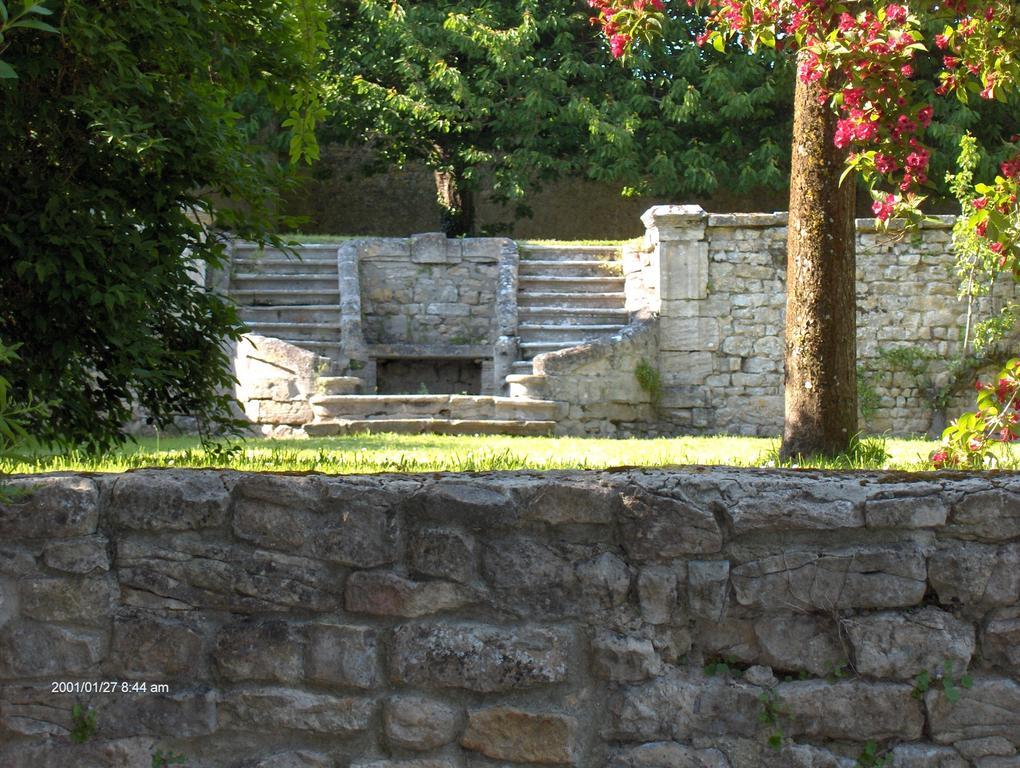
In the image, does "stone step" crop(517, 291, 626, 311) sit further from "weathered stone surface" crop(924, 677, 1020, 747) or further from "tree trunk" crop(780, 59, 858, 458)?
"weathered stone surface" crop(924, 677, 1020, 747)

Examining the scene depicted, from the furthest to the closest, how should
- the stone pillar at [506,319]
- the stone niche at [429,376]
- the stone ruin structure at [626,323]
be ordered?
the stone niche at [429,376] < the stone pillar at [506,319] < the stone ruin structure at [626,323]

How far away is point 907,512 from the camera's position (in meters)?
3.54

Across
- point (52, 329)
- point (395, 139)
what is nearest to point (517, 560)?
point (52, 329)

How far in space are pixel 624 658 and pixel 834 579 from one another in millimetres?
637

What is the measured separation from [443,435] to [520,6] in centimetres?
940

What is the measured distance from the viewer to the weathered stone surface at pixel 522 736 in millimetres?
3471

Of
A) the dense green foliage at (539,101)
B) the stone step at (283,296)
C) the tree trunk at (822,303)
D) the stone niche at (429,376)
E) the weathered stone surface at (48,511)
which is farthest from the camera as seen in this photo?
the dense green foliage at (539,101)

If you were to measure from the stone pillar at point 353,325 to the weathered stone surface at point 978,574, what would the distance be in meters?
9.76

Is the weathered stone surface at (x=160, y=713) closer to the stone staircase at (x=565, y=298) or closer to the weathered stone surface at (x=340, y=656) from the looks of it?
the weathered stone surface at (x=340, y=656)

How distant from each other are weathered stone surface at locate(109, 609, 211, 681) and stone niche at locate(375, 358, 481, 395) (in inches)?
409

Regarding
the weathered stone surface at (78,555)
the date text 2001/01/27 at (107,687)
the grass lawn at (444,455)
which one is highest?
the grass lawn at (444,455)

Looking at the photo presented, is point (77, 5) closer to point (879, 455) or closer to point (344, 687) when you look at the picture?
point (344, 687)

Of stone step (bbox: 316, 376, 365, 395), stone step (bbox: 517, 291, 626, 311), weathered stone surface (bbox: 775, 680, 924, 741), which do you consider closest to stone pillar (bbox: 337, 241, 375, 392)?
stone step (bbox: 316, 376, 365, 395)

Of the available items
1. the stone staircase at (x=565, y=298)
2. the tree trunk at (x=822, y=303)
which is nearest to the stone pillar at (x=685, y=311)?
the stone staircase at (x=565, y=298)
